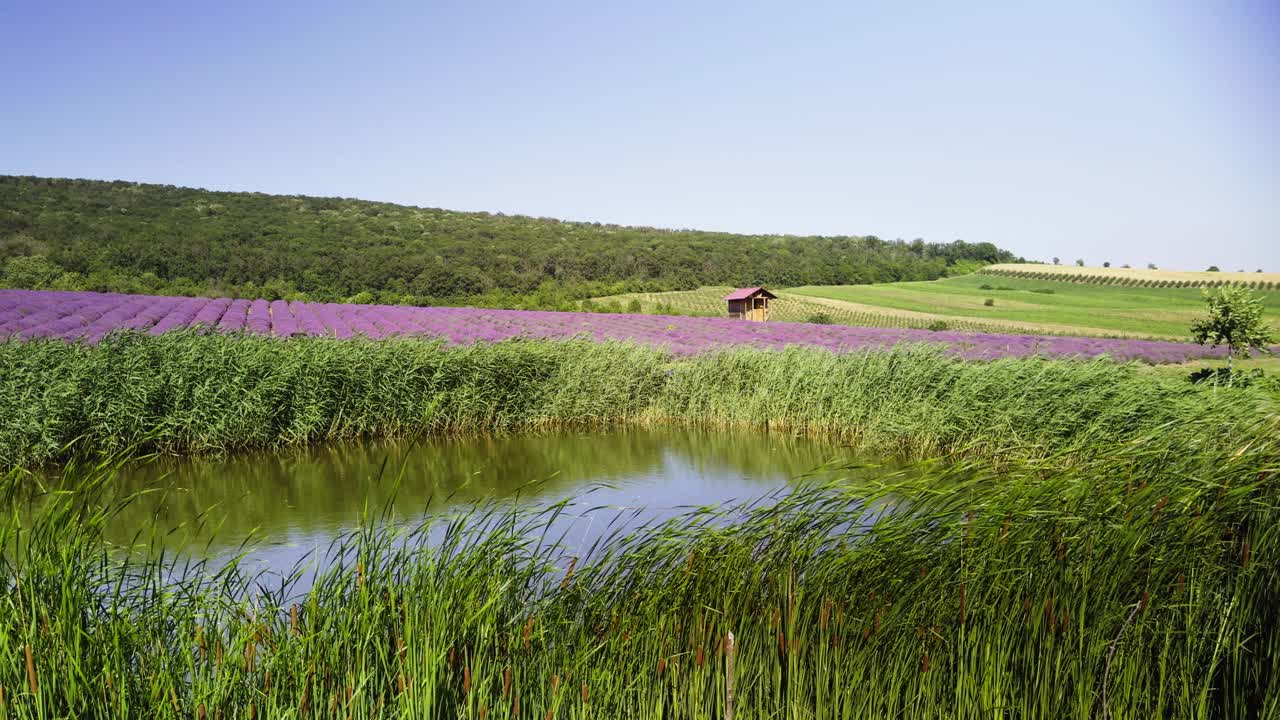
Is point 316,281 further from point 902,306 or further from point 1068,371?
point 1068,371

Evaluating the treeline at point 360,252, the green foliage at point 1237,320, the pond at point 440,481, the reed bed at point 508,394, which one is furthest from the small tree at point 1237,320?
the treeline at point 360,252

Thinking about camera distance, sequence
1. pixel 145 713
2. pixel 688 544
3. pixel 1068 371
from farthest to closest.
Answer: pixel 1068 371, pixel 688 544, pixel 145 713

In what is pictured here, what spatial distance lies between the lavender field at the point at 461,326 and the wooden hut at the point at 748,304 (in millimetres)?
8796

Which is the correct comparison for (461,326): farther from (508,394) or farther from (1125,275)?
(1125,275)

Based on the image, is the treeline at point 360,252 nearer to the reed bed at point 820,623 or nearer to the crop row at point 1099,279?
the crop row at point 1099,279

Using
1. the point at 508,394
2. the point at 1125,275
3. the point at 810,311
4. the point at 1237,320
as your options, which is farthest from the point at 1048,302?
the point at 508,394

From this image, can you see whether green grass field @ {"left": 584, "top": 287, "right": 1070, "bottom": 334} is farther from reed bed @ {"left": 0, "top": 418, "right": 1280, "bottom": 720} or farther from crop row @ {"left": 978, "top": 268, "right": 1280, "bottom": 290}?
reed bed @ {"left": 0, "top": 418, "right": 1280, "bottom": 720}

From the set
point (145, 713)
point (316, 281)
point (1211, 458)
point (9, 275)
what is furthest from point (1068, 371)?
point (316, 281)

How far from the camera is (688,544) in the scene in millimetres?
3777

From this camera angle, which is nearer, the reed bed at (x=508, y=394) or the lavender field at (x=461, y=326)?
the reed bed at (x=508, y=394)

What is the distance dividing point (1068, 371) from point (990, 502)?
25.3ft

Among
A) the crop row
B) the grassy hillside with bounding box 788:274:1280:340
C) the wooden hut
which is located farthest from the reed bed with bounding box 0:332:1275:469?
the crop row

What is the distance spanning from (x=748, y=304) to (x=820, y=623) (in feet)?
110

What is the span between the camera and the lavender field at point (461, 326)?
56.1ft
